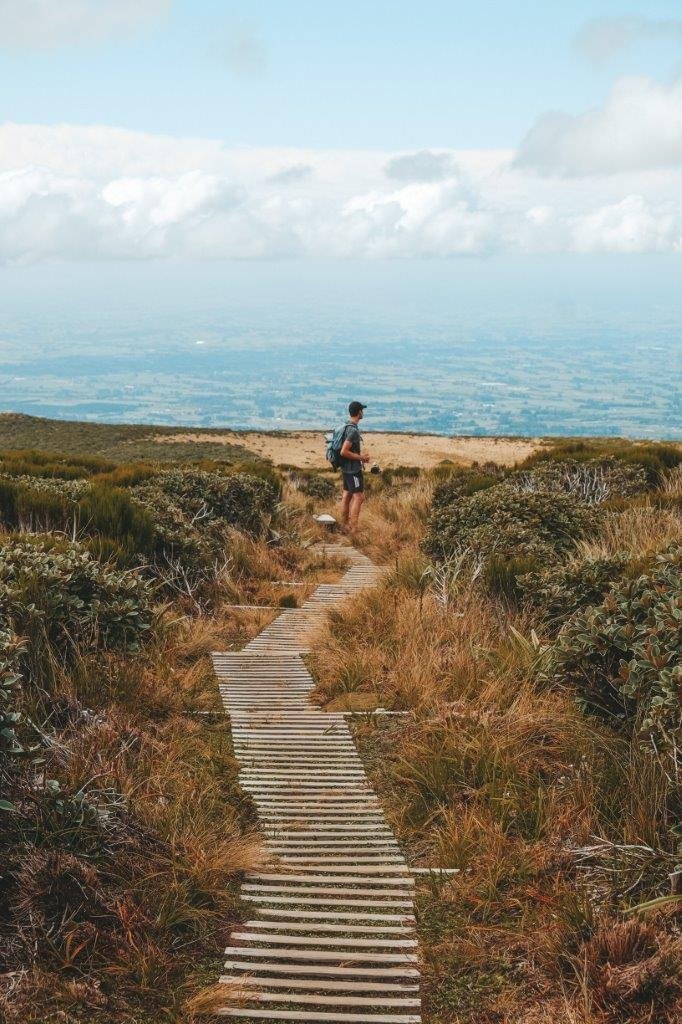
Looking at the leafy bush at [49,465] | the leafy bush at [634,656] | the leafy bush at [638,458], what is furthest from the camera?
the leafy bush at [638,458]

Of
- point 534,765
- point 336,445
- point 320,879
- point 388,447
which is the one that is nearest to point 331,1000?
point 320,879

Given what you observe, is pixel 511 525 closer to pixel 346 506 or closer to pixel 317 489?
pixel 346 506

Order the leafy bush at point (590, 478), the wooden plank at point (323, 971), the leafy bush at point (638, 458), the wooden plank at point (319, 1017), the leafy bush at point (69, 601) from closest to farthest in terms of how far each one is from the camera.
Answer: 1. the wooden plank at point (319, 1017)
2. the wooden plank at point (323, 971)
3. the leafy bush at point (69, 601)
4. the leafy bush at point (590, 478)
5. the leafy bush at point (638, 458)

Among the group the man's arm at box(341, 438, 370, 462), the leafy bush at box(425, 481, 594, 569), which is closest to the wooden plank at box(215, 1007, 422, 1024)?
the leafy bush at box(425, 481, 594, 569)

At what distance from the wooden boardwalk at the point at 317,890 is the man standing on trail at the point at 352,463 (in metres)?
8.21

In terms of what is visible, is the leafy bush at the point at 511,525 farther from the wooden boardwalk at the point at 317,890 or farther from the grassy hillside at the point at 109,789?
the wooden boardwalk at the point at 317,890

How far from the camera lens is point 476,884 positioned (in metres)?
3.95

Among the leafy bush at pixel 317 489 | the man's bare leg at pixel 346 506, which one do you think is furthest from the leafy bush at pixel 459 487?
the leafy bush at pixel 317 489

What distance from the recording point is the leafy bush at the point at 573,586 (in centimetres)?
691

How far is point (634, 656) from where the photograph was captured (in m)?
4.74

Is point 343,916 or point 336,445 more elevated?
point 336,445

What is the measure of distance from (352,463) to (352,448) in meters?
0.38

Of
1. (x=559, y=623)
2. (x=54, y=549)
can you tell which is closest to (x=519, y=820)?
(x=559, y=623)

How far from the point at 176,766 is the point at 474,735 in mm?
1634
